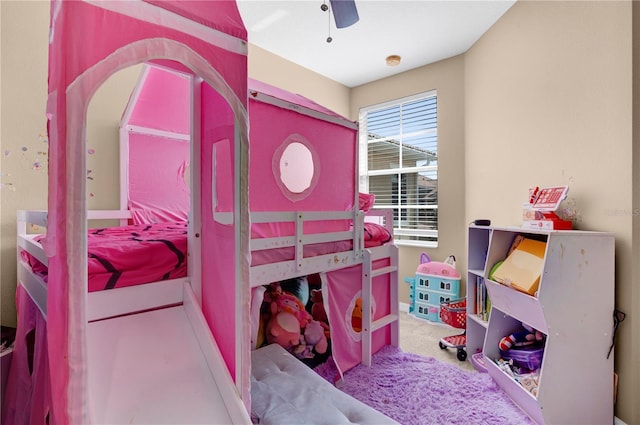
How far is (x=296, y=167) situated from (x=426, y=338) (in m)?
2.08

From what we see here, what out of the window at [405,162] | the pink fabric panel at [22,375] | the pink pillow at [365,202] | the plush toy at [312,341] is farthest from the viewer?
the window at [405,162]

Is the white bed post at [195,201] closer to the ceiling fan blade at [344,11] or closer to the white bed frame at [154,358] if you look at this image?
the white bed frame at [154,358]

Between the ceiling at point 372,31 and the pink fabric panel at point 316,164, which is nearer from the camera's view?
the pink fabric panel at point 316,164

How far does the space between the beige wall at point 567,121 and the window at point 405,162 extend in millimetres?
566

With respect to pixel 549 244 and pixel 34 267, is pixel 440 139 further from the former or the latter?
pixel 34 267

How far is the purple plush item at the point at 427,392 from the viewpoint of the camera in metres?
1.76

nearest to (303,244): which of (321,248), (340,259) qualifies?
(321,248)

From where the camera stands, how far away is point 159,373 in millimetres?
1100

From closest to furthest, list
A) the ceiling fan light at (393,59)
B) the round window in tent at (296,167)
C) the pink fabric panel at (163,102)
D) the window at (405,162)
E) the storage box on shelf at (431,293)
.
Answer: the round window in tent at (296,167) → the pink fabric panel at (163,102) → the storage box on shelf at (431,293) → the ceiling fan light at (393,59) → the window at (405,162)

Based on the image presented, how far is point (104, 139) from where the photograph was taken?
94.4 inches

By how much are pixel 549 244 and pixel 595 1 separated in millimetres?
1474

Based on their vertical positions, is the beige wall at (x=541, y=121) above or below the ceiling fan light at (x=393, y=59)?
below

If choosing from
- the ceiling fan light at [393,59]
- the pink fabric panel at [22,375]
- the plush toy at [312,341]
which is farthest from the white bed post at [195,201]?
the ceiling fan light at [393,59]

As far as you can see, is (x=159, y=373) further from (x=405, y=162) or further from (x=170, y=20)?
(x=405, y=162)
